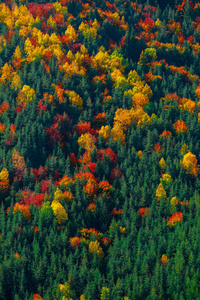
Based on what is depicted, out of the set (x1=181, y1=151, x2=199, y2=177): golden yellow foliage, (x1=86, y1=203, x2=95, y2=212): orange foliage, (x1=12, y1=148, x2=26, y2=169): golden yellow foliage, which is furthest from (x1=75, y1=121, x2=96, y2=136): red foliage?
(x1=86, y1=203, x2=95, y2=212): orange foliage

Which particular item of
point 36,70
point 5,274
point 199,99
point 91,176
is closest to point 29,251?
point 5,274

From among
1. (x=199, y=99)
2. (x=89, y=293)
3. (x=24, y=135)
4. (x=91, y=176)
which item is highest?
(x=199, y=99)

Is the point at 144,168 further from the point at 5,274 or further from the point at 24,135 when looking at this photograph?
the point at 5,274

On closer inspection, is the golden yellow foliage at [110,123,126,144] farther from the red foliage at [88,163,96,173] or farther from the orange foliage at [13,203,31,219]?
the orange foliage at [13,203,31,219]

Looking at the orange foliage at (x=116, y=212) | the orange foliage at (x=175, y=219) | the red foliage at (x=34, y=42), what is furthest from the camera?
the red foliage at (x=34, y=42)

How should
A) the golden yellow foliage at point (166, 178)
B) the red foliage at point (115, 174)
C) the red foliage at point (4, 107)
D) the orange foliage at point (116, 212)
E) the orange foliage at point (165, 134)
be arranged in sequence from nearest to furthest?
the orange foliage at point (116, 212) → the golden yellow foliage at point (166, 178) → the red foliage at point (115, 174) → the orange foliage at point (165, 134) → the red foliage at point (4, 107)

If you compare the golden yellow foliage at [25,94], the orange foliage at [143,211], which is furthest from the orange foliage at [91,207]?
the golden yellow foliage at [25,94]

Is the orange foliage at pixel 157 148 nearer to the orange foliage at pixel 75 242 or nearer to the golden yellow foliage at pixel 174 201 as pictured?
the golden yellow foliage at pixel 174 201

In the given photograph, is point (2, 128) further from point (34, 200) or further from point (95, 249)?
point (95, 249)
